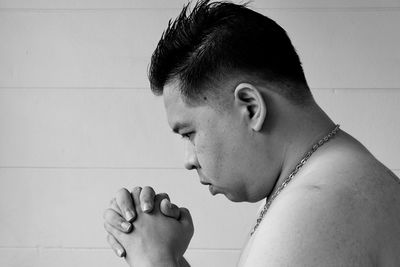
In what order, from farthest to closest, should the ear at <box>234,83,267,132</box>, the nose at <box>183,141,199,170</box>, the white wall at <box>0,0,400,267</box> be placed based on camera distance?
the white wall at <box>0,0,400,267</box>, the nose at <box>183,141,199,170</box>, the ear at <box>234,83,267,132</box>

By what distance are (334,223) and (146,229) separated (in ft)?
1.49

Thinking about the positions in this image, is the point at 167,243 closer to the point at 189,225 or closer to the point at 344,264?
the point at 189,225

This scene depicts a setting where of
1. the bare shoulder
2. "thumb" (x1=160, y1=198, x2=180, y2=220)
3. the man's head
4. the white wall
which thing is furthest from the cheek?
the white wall

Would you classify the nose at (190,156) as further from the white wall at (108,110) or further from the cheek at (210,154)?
the white wall at (108,110)

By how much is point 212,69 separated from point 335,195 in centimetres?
34

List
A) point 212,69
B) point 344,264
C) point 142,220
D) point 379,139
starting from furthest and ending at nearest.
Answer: point 379,139 → point 142,220 → point 212,69 → point 344,264

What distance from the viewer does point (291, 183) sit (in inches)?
41.4

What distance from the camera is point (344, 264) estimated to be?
880mm

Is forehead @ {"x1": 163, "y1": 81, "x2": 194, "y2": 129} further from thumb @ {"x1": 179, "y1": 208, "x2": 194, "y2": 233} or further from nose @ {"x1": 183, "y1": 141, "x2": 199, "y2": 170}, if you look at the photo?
thumb @ {"x1": 179, "y1": 208, "x2": 194, "y2": 233}

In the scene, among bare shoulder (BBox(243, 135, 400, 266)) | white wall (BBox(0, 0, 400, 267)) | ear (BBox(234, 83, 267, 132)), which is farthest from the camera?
white wall (BBox(0, 0, 400, 267))

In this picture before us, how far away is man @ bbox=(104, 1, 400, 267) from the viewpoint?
0.90 meters

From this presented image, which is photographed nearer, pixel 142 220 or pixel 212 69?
pixel 212 69

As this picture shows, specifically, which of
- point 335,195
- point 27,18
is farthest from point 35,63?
point 335,195

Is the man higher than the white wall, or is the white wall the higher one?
the man
